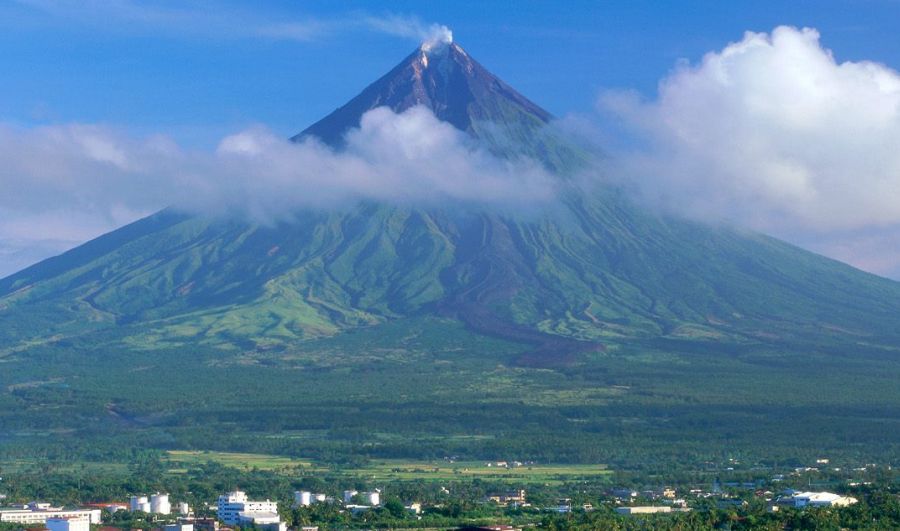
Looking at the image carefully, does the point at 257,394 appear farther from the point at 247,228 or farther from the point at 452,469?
the point at 247,228

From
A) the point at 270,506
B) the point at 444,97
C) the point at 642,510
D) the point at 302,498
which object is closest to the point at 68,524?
the point at 270,506

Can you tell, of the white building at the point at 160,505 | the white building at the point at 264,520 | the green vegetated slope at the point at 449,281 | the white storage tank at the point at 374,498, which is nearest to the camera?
the white building at the point at 264,520

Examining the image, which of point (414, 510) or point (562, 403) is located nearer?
point (414, 510)

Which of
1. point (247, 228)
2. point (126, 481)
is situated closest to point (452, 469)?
point (126, 481)

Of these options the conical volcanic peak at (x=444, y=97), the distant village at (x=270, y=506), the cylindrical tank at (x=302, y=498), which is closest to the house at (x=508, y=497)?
→ the distant village at (x=270, y=506)

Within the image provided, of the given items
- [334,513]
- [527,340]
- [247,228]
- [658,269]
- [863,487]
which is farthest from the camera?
[247,228]

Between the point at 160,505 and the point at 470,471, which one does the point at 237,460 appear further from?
the point at 160,505

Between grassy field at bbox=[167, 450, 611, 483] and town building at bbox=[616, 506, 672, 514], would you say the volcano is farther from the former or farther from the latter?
town building at bbox=[616, 506, 672, 514]

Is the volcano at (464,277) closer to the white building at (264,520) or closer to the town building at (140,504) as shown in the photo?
the town building at (140,504)
